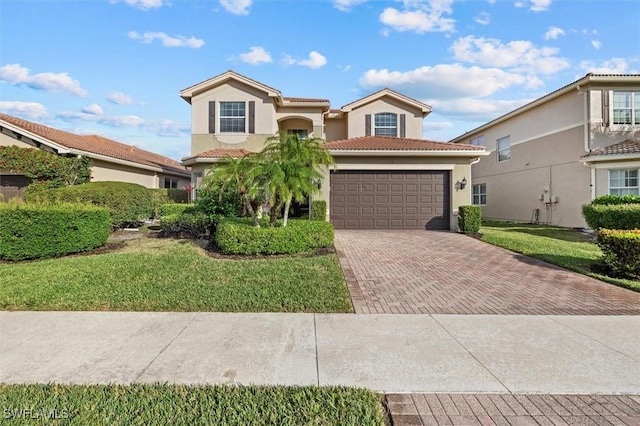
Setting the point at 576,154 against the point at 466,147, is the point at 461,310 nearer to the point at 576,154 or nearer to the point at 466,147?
the point at 466,147

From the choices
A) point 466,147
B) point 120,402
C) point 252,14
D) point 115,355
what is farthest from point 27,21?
point 466,147

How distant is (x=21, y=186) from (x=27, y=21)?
406 inches

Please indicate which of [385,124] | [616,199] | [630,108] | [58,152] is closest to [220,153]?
[58,152]

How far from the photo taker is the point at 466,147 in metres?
14.3

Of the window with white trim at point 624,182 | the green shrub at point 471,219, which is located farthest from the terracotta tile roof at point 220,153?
the window with white trim at point 624,182

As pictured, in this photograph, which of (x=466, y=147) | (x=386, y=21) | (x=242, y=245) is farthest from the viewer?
(x=466, y=147)

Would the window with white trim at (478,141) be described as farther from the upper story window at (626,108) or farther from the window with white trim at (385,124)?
the window with white trim at (385,124)

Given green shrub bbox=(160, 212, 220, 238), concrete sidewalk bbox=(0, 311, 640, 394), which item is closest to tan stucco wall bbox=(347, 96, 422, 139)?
green shrub bbox=(160, 212, 220, 238)

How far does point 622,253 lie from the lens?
23.9 feet

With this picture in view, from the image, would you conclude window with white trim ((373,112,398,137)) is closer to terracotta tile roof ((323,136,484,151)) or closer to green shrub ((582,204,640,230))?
terracotta tile roof ((323,136,484,151))

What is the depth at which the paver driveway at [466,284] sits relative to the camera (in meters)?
5.42

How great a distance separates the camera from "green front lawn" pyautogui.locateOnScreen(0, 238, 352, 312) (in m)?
5.30

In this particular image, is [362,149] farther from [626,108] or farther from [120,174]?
[120,174]

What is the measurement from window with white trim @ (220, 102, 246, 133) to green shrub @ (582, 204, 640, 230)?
1577cm
